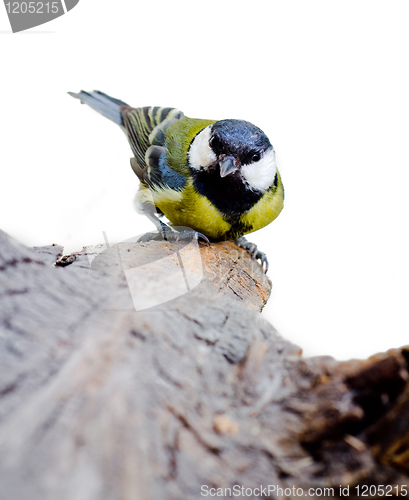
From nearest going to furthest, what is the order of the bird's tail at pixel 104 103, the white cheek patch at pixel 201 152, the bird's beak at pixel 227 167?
the bird's beak at pixel 227 167
the white cheek patch at pixel 201 152
the bird's tail at pixel 104 103

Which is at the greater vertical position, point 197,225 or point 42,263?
point 42,263

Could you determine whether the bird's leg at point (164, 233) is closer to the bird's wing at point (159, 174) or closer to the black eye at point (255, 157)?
the bird's wing at point (159, 174)

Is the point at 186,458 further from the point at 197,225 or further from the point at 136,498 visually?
the point at 197,225

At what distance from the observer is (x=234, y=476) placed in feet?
1.84

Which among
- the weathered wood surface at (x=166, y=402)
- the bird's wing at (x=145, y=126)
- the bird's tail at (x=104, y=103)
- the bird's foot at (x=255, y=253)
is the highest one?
the bird's tail at (x=104, y=103)

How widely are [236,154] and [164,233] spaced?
16.2 inches

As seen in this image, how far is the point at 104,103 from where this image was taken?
6.34ft

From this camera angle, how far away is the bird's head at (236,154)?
1346 mm

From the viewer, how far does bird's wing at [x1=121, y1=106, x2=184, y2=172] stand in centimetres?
167

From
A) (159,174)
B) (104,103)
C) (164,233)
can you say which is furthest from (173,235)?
(104,103)

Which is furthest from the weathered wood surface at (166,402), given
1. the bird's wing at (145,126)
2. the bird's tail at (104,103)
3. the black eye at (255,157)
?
the bird's tail at (104,103)

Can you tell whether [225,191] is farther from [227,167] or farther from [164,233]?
[164,233]

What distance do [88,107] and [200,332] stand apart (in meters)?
1.54

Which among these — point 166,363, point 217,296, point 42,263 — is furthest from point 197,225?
point 166,363
